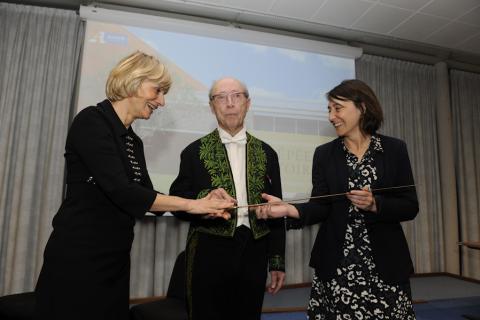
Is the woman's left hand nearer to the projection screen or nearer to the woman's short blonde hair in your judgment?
the woman's short blonde hair

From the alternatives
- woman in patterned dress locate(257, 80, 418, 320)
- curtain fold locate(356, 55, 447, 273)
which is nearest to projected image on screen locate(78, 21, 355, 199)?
curtain fold locate(356, 55, 447, 273)

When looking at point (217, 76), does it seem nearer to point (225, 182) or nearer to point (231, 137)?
point (231, 137)

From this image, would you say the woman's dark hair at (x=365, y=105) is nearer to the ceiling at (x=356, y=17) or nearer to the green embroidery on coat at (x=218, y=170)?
the green embroidery on coat at (x=218, y=170)

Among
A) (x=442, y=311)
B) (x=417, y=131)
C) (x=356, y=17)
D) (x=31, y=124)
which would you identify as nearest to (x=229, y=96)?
(x=31, y=124)

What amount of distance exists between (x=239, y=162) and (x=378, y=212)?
0.63m

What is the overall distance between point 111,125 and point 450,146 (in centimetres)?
499

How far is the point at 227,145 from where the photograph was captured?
1533 mm

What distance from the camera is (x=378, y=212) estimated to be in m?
1.24

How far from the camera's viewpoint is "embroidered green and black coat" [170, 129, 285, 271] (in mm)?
1407

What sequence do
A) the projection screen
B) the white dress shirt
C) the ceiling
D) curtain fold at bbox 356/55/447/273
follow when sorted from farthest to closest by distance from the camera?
curtain fold at bbox 356/55/447/273 < the ceiling < the projection screen < the white dress shirt

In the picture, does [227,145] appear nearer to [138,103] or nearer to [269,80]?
[138,103]

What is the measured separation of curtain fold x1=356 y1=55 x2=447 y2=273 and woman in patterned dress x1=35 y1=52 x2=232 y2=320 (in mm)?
4105

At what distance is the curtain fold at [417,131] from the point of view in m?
4.47

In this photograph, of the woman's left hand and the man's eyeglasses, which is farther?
the man's eyeglasses
